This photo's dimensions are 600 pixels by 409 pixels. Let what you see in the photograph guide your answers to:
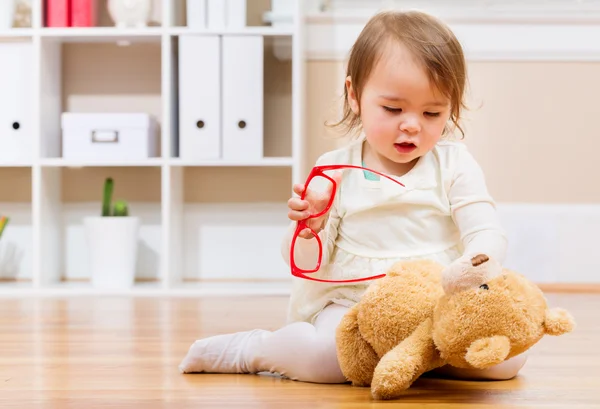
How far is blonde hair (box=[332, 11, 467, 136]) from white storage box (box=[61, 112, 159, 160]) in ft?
3.91

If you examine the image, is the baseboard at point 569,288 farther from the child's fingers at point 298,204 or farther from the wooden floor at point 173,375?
the child's fingers at point 298,204

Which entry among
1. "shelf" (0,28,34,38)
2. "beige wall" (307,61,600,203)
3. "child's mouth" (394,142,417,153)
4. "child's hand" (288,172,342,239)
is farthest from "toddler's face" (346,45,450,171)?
"shelf" (0,28,34,38)

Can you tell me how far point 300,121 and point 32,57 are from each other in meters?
0.76

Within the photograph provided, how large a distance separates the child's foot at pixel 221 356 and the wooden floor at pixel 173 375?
2cm

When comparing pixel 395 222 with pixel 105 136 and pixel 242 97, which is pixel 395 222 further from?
pixel 105 136

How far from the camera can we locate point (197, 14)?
2.18 meters

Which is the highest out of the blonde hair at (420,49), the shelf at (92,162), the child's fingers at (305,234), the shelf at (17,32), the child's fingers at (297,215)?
the shelf at (17,32)

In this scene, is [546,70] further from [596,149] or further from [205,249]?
[205,249]

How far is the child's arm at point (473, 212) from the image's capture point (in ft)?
3.40

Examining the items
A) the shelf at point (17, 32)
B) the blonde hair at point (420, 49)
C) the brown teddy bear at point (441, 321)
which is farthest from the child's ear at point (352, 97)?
the shelf at point (17, 32)

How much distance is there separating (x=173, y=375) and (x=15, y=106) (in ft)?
4.59

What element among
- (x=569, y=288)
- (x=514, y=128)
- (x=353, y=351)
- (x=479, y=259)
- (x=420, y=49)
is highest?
(x=420, y=49)

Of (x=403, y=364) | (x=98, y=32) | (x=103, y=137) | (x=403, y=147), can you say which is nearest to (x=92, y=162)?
(x=103, y=137)

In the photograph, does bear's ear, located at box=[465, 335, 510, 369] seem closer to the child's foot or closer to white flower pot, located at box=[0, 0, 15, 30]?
the child's foot
